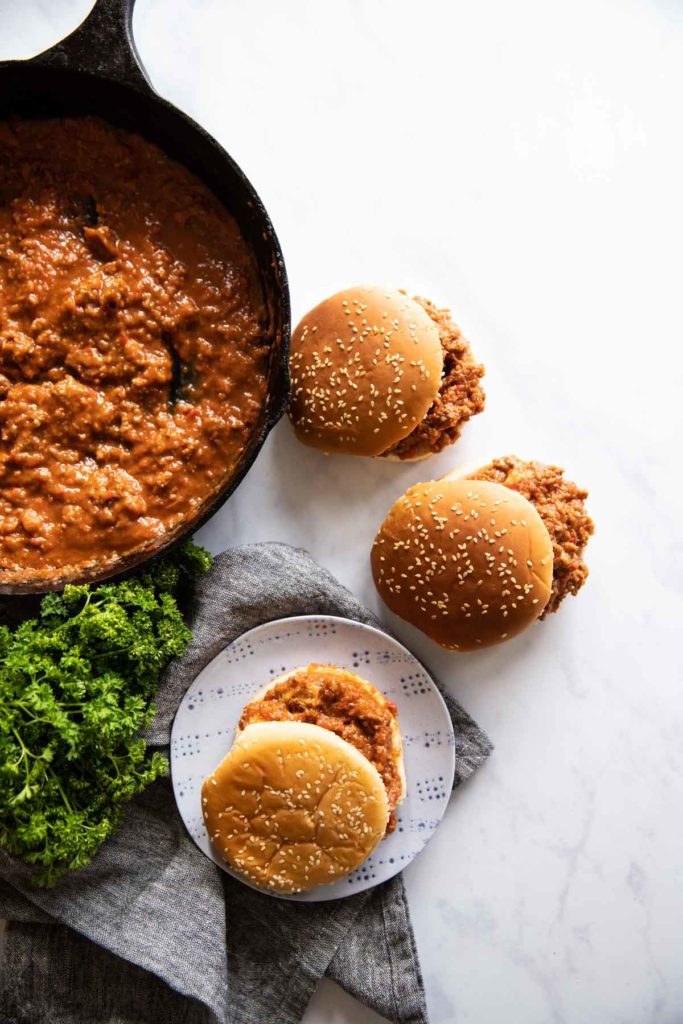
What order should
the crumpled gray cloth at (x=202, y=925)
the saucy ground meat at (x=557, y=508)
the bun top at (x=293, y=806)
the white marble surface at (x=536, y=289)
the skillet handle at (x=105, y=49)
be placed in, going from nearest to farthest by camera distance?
the skillet handle at (x=105, y=49) < the bun top at (x=293, y=806) < the crumpled gray cloth at (x=202, y=925) < the saucy ground meat at (x=557, y=508) < the white marble surface at (x=536, y=289)

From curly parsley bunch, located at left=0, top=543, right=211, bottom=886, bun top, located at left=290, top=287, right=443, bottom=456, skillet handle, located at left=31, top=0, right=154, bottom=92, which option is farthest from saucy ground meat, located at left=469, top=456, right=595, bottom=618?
skillet handle, located at left=31, top=0, right=154, bottom=92

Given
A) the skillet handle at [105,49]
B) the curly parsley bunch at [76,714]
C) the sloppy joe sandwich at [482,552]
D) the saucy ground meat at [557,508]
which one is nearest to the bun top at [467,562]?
the sloppy joe sandwich at [482,552]

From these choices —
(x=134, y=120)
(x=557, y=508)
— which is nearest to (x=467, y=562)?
(x=557, y=508)

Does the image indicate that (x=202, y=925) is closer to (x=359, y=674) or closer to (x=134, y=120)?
(x=359, y=674)

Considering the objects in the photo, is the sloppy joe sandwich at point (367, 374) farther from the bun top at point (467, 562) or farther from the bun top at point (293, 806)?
the bun top at point (293, 806)

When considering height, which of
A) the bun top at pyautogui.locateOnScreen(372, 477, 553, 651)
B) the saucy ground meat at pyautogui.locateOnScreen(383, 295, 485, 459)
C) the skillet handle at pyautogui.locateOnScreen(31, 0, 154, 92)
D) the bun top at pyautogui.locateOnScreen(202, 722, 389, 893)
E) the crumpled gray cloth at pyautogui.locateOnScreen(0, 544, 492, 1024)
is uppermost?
the skillet handle at pyautogui.locateOnScreen(31, 0, 154, 92)

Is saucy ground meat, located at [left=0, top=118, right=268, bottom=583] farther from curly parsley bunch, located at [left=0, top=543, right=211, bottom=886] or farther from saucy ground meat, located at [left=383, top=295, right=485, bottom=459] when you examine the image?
saucy ground meat, located at [left=383, top=295, right=485, bottom=459]
